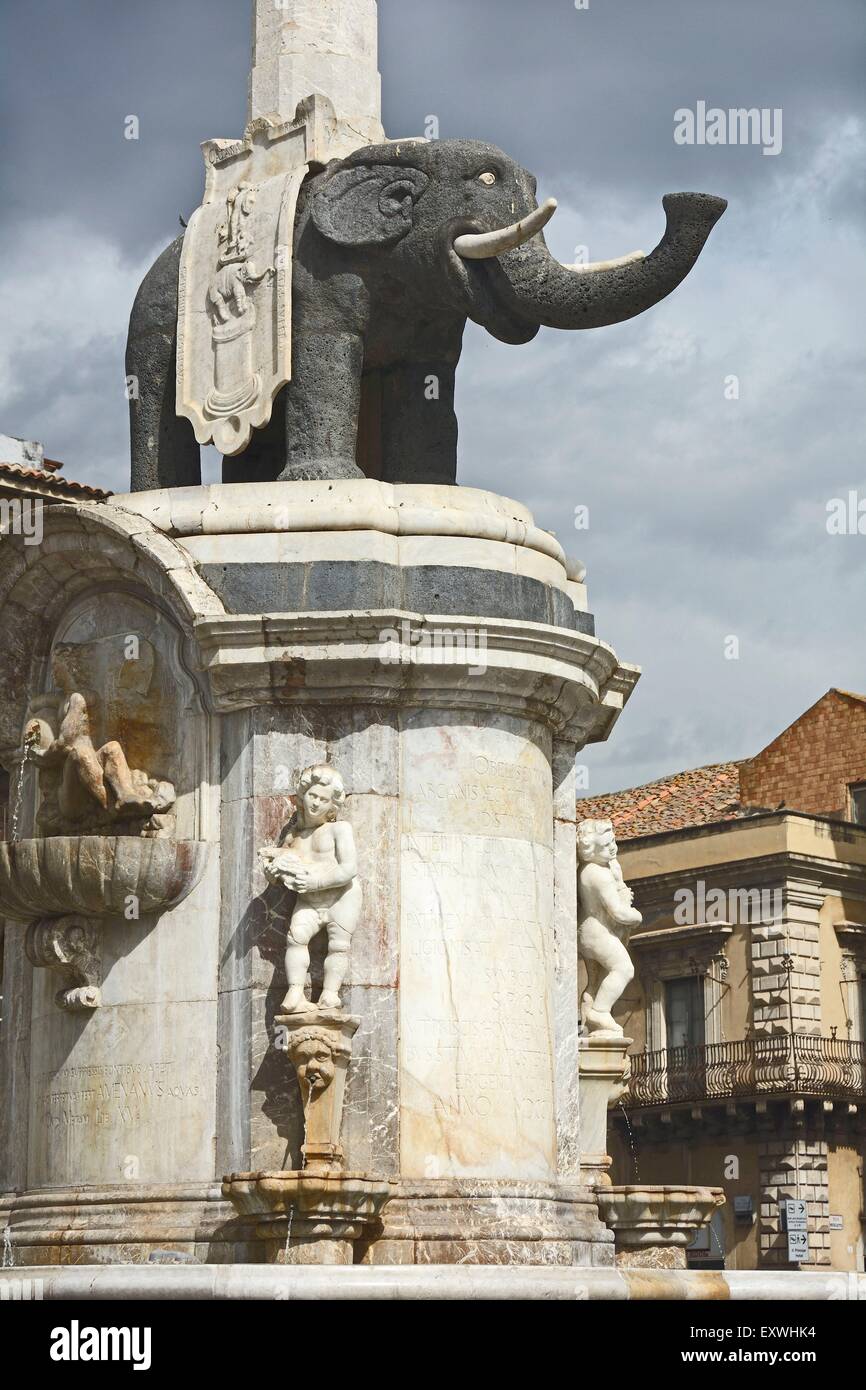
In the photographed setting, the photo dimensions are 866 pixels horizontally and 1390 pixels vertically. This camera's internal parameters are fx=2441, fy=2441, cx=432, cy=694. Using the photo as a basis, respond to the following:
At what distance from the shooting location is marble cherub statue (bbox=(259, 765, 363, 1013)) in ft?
45.1

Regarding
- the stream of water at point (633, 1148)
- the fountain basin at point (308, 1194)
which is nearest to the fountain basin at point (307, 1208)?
the fountain basin at point (308, 1194)

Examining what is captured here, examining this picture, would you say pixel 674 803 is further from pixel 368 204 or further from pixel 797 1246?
pixel 368 204

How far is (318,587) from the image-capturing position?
14500 mm

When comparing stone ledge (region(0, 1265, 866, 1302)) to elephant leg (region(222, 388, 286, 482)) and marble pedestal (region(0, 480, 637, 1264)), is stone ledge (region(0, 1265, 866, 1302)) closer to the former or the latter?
marble pedestal (region(0, 480, 637, 1264))

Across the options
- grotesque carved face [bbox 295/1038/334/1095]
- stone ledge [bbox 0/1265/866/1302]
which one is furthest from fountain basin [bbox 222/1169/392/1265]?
stone ledge [bbox 0/1265/866/1302]

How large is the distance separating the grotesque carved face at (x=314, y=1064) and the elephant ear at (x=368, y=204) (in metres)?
5.19

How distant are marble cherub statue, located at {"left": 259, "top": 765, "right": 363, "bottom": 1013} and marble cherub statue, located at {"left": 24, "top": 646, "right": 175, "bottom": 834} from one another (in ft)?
3.29

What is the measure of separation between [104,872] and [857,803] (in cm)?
3361

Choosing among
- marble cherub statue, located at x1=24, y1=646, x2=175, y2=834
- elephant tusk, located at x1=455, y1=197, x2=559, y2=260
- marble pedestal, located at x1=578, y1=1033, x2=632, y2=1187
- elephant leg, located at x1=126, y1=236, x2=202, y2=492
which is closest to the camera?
marble cherub statue, located at x1=24, y1=646, x2=175, y2=834

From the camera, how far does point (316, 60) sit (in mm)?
16719

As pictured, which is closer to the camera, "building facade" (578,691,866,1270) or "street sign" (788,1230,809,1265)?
"street sign" (788,1230,809,1265)

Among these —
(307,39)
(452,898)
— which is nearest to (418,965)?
(452,898)

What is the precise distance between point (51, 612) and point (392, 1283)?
5514 mm
